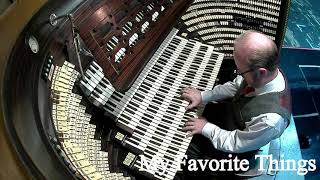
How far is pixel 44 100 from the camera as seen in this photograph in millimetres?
2189

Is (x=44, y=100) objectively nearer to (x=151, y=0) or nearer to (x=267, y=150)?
(x=151, y=0)

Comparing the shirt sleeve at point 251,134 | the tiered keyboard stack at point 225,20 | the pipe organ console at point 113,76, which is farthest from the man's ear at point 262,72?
the tiered keyboard stack at point 225,20

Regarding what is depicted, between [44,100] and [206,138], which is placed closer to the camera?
[44,100]

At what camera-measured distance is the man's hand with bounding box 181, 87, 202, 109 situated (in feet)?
9.86

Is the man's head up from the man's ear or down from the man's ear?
up

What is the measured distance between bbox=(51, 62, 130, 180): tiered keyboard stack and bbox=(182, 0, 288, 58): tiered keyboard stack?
134 cm

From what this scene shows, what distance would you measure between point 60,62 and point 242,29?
5.46ft

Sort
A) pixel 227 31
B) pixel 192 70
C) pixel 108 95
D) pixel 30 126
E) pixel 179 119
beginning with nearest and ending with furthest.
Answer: pixel 30 126, pixel 108 95, pixel 179 119, pixel 192 70, pixel 227 31

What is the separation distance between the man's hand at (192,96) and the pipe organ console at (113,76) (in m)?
0.03

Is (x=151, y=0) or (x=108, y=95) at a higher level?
(x=151, y=0)

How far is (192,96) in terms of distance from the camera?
3012mm

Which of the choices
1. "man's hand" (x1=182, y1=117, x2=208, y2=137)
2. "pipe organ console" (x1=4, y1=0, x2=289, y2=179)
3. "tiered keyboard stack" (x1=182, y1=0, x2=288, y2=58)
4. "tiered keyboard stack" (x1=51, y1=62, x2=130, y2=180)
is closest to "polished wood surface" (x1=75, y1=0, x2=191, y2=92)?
"pipe organ console" (x1=4, y1=0, x2=289, y2=179)

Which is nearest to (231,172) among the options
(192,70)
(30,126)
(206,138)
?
(206,138)

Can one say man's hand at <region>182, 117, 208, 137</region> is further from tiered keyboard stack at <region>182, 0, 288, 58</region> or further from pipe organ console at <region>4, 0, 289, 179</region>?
tiered keyboard stack at <region>182, 0, 288, 58</region>
